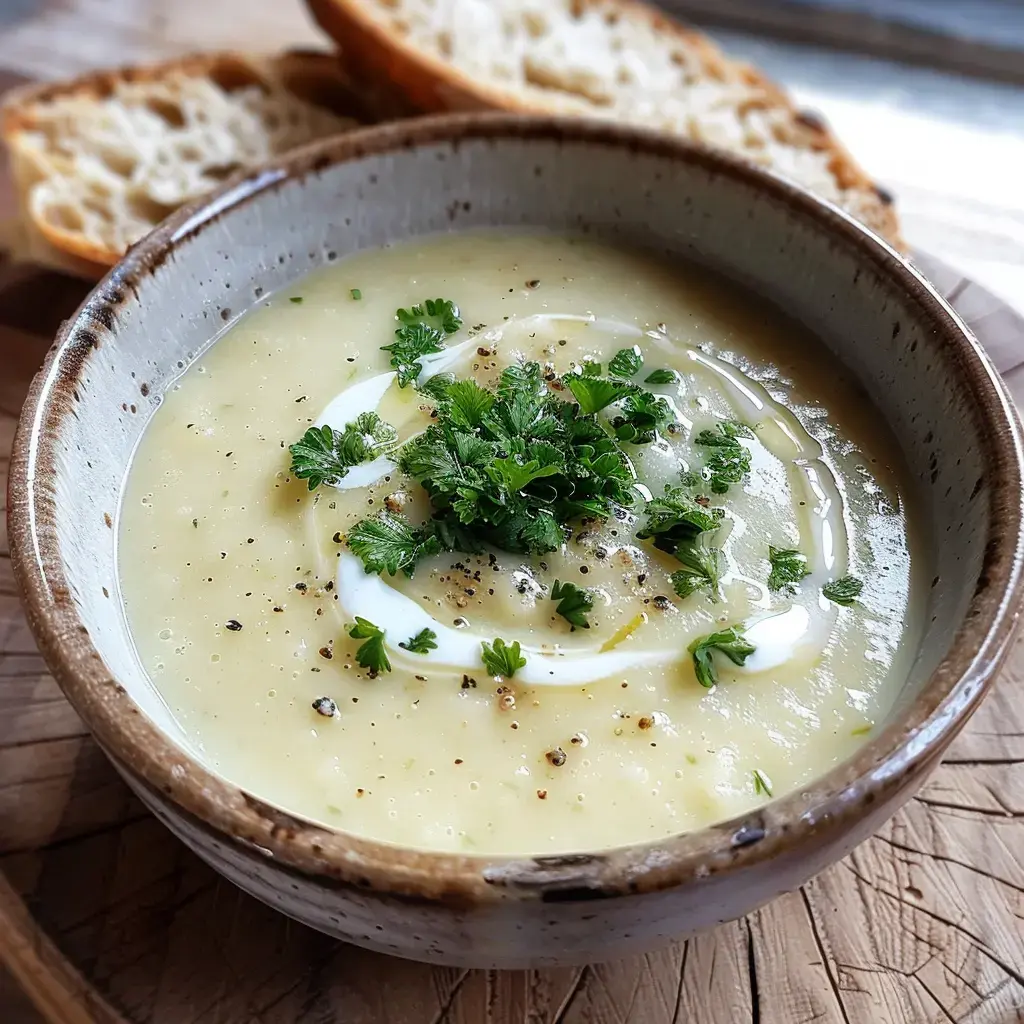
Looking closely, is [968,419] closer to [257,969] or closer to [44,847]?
[257,969]

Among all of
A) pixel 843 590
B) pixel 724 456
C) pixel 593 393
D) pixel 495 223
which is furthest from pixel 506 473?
pixel 495 223

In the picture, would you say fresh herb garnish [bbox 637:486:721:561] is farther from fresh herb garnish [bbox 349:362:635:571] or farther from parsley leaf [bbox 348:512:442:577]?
parsley leaf [bbox 348:512:442:577]

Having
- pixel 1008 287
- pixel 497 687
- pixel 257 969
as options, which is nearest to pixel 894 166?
pixel 1008 287

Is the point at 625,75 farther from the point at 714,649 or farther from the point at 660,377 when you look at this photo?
the point at 714,649

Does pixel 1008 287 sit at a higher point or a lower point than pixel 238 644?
higher

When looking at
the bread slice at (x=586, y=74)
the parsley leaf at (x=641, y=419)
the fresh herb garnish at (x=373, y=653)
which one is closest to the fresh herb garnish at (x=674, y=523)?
the parsley leaf at (x=641, y=419)

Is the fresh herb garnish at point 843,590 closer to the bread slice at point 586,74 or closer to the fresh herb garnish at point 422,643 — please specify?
the fresh herb garnish at point 422,643
